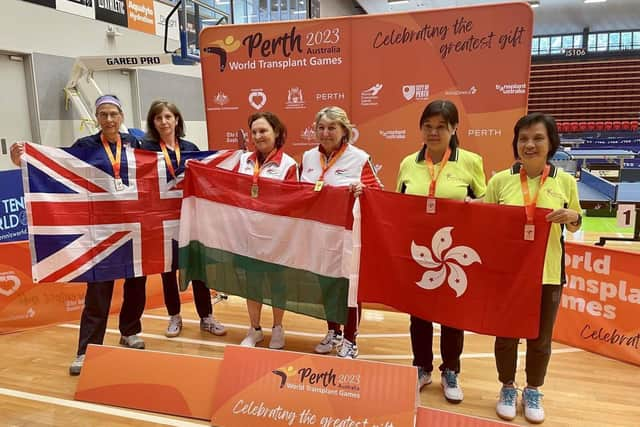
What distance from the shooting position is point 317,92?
4184 mm

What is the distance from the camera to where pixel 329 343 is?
3191 millimetres

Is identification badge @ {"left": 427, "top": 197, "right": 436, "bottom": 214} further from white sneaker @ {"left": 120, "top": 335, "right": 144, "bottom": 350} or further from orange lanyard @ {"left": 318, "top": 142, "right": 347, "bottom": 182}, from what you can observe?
white sneaker @ {"left": 120, "top": 335, "right": 144, "bottom": 350}

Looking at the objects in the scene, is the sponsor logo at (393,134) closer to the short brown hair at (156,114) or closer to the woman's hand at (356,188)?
the woman's hand at (356,188)

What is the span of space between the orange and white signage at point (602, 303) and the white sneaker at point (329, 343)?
1.64 m

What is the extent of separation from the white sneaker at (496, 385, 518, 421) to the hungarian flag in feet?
3.11

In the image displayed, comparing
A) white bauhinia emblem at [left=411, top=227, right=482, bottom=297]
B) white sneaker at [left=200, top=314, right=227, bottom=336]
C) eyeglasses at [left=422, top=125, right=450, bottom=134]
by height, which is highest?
eyeglasses at [left=422, top=125, right=450, bottom=134]

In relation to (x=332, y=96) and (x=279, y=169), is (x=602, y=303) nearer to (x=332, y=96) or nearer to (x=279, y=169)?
(x=279, y=169)

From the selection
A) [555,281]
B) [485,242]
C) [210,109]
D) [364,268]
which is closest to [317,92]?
[210,109]

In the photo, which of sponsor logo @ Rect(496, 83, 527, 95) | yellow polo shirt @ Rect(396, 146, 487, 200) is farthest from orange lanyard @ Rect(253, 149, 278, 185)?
sponsor logo @ Rect(496, 83, 527, 95)

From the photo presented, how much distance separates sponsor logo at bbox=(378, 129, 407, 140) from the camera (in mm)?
4051

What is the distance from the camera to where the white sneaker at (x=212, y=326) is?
3.55 meters

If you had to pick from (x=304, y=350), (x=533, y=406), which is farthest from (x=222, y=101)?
(x=533, y=406)

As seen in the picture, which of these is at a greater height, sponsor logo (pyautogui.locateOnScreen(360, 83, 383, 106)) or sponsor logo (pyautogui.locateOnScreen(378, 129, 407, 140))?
sponsor logo (pyautogui.locateOnScreen(360, 83, 383, 106))

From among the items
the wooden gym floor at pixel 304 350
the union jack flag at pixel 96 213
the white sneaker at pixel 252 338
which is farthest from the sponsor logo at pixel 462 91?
the white sneaker at pixel 252 338
